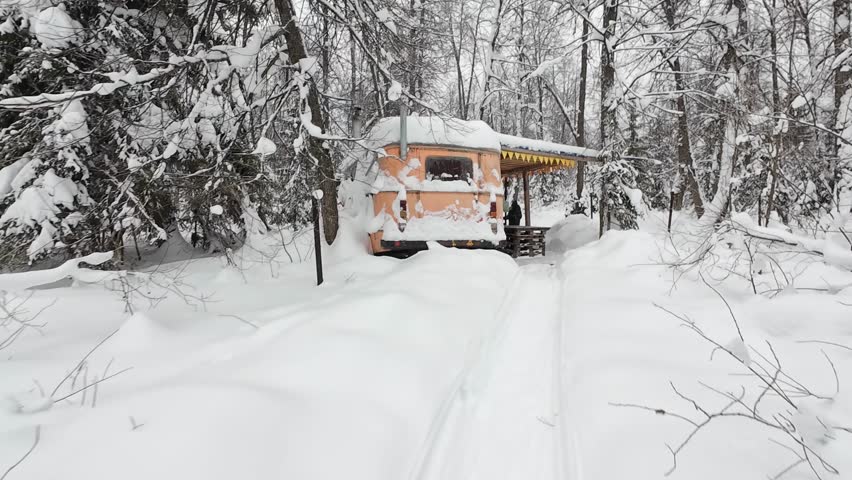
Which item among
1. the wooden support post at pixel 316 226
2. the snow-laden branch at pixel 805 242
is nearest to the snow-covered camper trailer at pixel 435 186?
the wooden support post at pixel 316 226

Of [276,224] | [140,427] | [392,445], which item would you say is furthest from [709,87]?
[140,427]

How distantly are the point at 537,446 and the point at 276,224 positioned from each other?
20.4ft

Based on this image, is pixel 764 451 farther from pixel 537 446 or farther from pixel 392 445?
pixel 392 445

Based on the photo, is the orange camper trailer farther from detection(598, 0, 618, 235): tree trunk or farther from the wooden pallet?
detection(598, 0, 618, 235): tree trunk

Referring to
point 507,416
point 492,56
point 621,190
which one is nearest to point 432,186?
point 621,190

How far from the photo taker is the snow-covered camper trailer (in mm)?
8297

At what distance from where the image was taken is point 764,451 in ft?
6.95

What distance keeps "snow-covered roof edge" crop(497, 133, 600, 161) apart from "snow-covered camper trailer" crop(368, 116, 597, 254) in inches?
26.1

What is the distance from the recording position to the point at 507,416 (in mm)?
3045

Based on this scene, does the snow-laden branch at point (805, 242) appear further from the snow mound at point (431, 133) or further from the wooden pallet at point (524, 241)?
the wooden pallet at point (524, 241)

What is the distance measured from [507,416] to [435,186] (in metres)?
6.03

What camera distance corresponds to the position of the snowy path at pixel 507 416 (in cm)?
248

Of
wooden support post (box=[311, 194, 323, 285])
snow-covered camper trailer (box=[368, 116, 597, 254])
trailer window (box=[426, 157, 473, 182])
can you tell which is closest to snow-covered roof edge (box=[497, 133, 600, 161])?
snow-covered camper trailer (box=[368, 116, 597, 254])

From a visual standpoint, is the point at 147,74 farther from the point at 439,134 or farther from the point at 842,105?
the point at 842,105
